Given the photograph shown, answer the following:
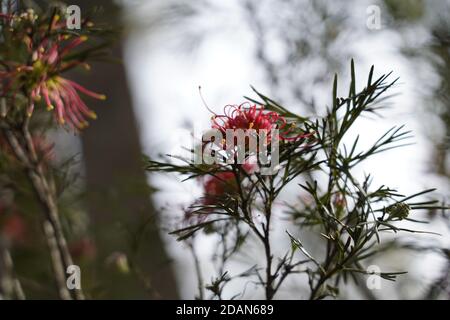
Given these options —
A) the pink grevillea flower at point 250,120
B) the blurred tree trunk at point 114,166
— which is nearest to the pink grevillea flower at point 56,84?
the pink grevillea flower at point 250,120

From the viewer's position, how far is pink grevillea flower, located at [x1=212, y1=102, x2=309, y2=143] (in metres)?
0.76

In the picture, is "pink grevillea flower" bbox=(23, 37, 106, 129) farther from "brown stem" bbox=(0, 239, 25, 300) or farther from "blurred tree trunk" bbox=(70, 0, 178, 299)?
"blurred tree trunk" bbox=(70, 0, 178, 299)

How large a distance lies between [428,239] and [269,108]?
389 mm

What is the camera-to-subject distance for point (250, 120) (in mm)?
774

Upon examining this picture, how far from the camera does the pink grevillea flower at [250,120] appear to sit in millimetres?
762

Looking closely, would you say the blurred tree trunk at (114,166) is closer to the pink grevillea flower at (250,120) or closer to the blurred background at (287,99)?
the blurred background at (287,99)

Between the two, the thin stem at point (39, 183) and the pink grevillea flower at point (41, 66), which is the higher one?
the pink grevillea flower at point (41, 66)

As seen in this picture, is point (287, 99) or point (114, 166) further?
point (114, 166)

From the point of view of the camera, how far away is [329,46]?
137cm

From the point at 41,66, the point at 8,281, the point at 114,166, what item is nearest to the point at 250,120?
the point at 41,66

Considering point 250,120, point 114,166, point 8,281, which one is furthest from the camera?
point 114,166

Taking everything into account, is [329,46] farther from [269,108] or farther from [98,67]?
[98,67]

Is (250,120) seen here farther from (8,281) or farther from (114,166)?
(114,166)
